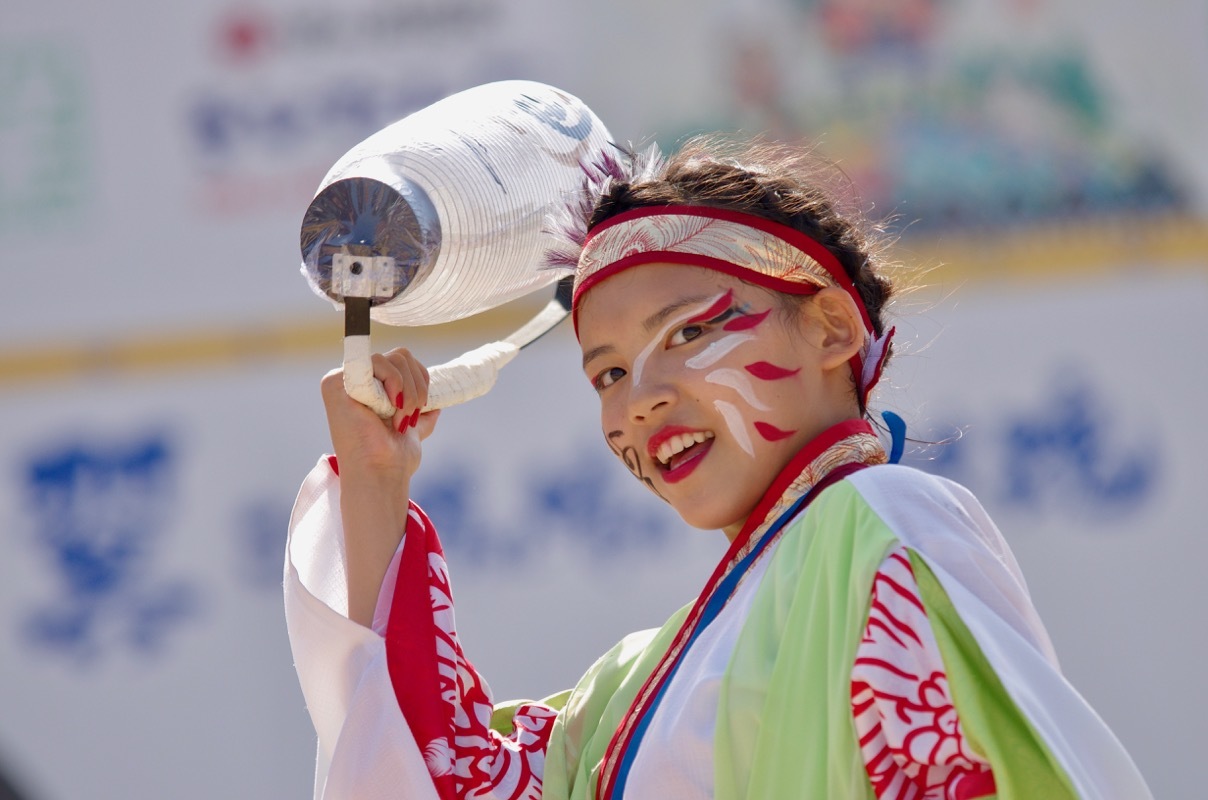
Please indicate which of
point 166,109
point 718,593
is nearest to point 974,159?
point 166,109

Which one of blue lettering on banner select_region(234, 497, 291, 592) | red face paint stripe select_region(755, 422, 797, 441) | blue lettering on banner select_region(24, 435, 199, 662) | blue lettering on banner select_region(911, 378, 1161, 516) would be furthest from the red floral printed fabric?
blue lettering on banner select_region(24, 435, 199, 662)

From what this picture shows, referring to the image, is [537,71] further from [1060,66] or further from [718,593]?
[718,593]

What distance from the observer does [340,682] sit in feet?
5.06

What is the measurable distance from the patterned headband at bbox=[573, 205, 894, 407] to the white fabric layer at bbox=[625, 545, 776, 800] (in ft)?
0.94

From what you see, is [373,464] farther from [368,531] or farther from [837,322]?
[837,322]

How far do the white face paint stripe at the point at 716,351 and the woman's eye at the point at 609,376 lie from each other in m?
0.10

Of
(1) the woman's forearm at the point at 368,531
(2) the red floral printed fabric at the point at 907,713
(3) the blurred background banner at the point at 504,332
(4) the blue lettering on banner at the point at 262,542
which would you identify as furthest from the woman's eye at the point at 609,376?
(4) the blue lettering on banner at the point at 262,542

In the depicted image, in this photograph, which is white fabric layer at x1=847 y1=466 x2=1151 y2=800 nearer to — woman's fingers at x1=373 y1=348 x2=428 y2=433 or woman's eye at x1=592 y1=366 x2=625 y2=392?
woman's eye at x1=592 y1=366 x2=625 y2=392

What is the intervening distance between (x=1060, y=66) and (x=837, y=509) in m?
2.34

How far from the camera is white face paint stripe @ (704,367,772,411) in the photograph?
146cm

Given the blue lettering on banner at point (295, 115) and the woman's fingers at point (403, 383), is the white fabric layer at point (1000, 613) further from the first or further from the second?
the blue lettering on banner at point (295, 115)

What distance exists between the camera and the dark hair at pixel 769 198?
5.11ft

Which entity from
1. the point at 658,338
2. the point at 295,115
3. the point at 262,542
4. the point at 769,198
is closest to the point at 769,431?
the point at 658,338

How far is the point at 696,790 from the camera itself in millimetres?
1283
